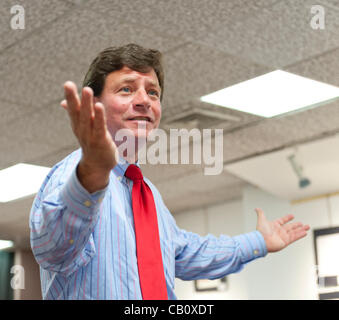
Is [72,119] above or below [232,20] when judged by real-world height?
below

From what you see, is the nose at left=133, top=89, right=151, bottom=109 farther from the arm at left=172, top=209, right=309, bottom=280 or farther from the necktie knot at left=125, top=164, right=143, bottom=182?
the arm at left=172, top=209, right=309, bottom=280

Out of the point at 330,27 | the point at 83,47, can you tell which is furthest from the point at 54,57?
the point at 330,27

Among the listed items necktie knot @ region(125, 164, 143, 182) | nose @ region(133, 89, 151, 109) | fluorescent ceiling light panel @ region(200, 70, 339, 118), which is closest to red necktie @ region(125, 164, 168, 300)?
necktie knot @ region(125, 164, 143, 182)

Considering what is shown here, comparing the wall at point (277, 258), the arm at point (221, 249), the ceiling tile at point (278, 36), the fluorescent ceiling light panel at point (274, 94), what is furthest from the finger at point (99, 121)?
the wall at point (277, 258)

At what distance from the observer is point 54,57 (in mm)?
2334

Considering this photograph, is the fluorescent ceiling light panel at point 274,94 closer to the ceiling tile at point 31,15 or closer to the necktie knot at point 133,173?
the ceiling tile at point 31,15

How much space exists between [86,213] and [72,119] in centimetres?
13

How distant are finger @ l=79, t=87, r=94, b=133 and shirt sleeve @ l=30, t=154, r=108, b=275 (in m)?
0.08

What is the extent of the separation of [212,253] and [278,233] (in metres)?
0.16

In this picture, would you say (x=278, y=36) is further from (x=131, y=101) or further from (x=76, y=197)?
(x=76, y=197)

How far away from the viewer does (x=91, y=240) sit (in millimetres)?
836

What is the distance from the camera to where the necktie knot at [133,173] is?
100 cm

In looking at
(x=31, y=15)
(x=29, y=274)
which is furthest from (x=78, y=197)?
(x=29, y=274)

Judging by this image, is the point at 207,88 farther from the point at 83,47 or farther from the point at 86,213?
the point at 86,213
